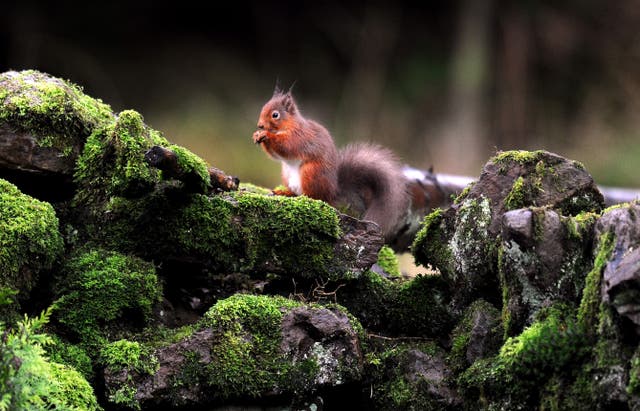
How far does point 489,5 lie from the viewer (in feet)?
55.1

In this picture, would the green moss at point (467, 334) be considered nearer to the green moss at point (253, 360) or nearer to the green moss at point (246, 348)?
the green moss at point (253, 360)

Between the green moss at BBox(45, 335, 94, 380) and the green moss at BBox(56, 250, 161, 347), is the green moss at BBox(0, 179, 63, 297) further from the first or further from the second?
the green moss at BBox(45, 335, 94, 380)

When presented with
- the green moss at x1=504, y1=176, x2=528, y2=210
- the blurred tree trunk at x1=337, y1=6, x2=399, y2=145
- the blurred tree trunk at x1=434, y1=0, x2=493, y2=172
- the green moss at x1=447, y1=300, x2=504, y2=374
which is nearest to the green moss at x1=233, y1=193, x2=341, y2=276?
the green moss at x1=447, y1=300, x2=504, y2=374

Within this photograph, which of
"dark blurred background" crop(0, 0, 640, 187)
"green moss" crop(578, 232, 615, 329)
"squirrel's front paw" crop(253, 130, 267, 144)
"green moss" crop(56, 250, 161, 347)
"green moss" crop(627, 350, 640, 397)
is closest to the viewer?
"green moss" crop(627, 350, 640, 397)

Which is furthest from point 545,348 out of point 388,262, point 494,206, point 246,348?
point 388,262

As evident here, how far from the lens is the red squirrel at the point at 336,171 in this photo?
5547 mm

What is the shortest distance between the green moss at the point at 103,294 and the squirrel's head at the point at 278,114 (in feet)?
6.95

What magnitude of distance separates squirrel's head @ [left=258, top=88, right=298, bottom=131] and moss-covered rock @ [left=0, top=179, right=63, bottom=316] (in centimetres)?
224

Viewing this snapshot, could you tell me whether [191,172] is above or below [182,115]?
below

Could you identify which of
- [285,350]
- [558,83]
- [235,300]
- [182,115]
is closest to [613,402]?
[285,350]

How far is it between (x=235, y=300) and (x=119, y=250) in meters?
0.72

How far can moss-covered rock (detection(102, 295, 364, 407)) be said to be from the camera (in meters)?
3.66

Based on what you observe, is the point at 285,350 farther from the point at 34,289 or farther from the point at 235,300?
the point at 34,289

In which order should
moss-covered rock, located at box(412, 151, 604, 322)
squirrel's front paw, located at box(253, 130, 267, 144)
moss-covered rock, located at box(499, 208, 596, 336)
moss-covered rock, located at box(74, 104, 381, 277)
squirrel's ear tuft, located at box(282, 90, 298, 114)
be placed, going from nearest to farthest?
moss-covered rock, located at box(499, 208, 596, 336), moss-covered rock, located at box(412, 151, 604, 322), moss-covered rock, located at box(74, 104, 381, 277), squirrel's front paw, located at box(253, 130, 267, 144), squirrel's ear tuft, located at box(282, 90, 298, 114)
